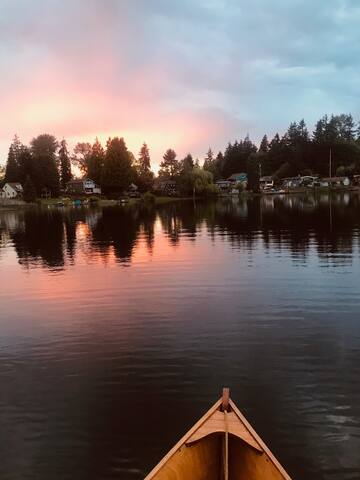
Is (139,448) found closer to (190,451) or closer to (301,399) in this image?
(190,451)

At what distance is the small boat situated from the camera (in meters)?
7.61

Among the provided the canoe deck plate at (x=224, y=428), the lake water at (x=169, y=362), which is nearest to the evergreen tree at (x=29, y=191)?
the lake water at (x=169, y=362)

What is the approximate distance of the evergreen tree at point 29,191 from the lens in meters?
187

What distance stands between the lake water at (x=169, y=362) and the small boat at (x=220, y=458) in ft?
10.9

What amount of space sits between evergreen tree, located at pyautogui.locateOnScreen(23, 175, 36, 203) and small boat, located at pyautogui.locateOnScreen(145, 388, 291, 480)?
631 feet

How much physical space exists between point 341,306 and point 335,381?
9.14 m

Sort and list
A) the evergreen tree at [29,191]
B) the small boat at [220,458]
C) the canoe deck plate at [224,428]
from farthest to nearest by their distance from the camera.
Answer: the evergreen tree at [29,191], the canoe deck plate at [224,428], the small boat at [220,458]

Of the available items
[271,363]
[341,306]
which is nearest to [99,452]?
[271,363]

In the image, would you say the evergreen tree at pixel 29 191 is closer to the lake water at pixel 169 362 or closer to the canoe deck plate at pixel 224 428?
the lake water at pixel 169 362

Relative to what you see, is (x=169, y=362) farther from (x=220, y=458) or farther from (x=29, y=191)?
(x=29, y=191)

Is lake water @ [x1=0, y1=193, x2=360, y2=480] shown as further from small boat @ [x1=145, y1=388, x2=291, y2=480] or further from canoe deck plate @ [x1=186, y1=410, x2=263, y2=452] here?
small boat @ [x1=145, y1=388, x2=291, y2=480]

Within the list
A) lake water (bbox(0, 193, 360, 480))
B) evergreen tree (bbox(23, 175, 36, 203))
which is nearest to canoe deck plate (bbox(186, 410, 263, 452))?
lake water (bbox(0, 193, 360, 480))

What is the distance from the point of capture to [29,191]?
18762cm

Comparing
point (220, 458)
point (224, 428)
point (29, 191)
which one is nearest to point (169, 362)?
point (224, 428)
